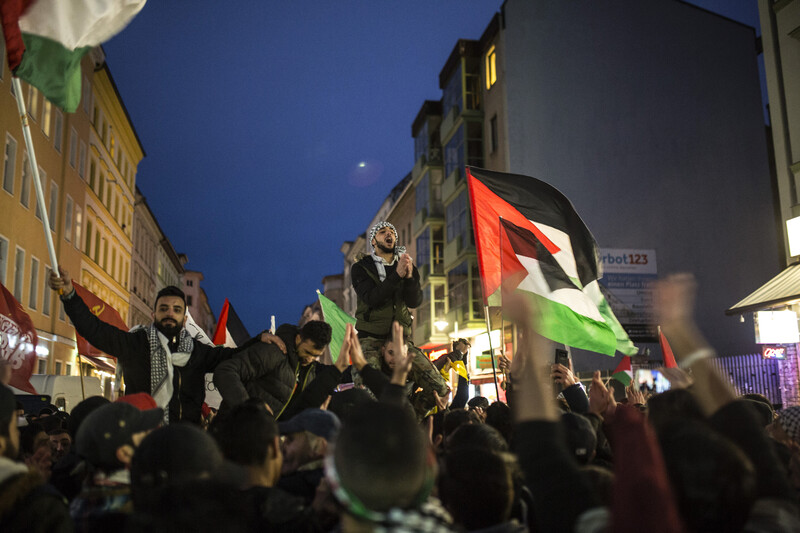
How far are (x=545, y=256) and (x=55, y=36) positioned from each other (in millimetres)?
5150

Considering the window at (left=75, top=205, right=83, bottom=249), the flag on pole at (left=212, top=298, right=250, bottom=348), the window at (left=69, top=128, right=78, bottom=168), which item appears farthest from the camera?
the window at (left=75, top=205, right=83, bottom=249)

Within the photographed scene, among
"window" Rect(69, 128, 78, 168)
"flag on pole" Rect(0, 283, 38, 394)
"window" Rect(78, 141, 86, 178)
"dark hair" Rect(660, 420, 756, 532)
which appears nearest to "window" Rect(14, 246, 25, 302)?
"window" Rect(69, 128, 78, 168)

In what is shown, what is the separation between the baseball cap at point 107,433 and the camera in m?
3.19

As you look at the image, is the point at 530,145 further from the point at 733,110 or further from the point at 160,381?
the point at 160,381

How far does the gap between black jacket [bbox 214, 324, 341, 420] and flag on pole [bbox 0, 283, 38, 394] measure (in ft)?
19.2

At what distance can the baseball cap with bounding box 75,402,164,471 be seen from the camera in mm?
3193

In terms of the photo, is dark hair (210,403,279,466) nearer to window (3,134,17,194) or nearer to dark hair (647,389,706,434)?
dark hair (647,389,706,434)

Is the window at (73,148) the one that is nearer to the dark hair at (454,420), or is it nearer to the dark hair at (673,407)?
the dark hair at (454,420)

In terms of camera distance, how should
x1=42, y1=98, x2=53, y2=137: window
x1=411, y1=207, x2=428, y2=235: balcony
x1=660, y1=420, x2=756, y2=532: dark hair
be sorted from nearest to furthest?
x1=660, y1=420, x2=756, y2=532: dark hair
x1=42, y1=98, x2=53, y2=137: window
x1=411, y1=207, x2=428, y2=235: balcony

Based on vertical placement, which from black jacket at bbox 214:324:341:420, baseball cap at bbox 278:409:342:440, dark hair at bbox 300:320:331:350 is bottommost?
baseball cap at bbox 278:409:342:440

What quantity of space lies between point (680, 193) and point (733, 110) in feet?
15.7

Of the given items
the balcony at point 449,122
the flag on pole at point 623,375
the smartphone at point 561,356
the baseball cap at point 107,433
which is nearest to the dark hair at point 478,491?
the baseball cap at point 107,433

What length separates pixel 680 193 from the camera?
105 ft

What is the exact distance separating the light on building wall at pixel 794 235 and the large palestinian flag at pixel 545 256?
10.6 m
